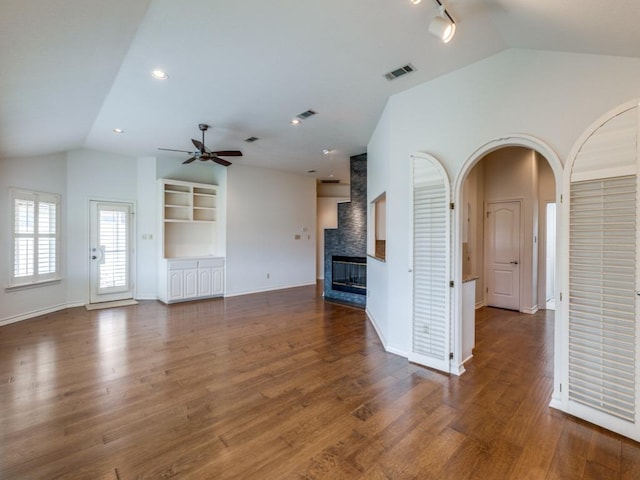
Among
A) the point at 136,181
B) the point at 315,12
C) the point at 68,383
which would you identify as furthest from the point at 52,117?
the point at 315,12

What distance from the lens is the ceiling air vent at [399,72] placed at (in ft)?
10.1

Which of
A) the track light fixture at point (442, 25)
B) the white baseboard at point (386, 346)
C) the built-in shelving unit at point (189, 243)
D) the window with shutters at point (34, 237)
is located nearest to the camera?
the track light fixture at point (442, 25)

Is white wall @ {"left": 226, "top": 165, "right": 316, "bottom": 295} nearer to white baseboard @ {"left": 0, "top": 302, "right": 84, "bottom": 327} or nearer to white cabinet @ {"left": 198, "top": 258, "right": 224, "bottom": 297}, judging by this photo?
white cabinet @ {"left": 198, "top": 258, "right": 224, "bottom": 297}

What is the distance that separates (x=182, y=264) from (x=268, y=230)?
2348 mm

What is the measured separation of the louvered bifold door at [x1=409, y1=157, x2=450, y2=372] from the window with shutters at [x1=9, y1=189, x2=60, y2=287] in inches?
249

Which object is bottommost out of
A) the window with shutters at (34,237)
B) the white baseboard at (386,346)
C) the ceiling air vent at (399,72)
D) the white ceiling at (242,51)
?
the white baseboard at (386,346)

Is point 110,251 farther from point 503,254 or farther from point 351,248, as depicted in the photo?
point 503,254

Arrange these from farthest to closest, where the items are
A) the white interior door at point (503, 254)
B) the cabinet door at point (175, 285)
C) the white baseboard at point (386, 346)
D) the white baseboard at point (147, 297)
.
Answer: the white baseboard at point (147, 297) < the cabinet door at point (175, 285) < the white interior door at point (503, 254) < the white baseboard at point (386, 346)

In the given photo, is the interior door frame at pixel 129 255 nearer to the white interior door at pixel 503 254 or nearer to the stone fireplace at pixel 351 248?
the stone fireplace at pixel 351 248

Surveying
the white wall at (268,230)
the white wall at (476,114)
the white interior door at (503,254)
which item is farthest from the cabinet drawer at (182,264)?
the white interior door at (503,254)

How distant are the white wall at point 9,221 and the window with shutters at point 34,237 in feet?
0.31

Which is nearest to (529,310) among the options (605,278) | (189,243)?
(605,278)

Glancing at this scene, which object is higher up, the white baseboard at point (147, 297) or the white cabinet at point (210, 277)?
the white cabinet at point (210, 277)

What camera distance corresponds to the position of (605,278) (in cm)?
229
